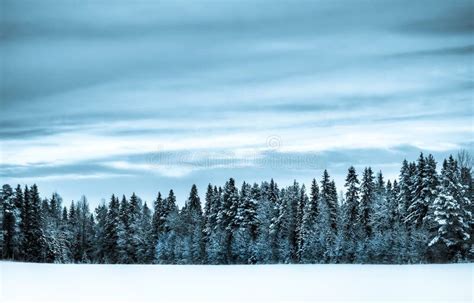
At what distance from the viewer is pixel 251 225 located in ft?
255

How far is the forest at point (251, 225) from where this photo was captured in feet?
207

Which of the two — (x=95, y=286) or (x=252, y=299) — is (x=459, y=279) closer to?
(x=252, y=299)

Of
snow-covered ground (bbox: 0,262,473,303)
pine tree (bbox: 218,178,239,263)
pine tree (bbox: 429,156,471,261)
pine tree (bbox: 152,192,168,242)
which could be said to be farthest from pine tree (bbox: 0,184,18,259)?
snow-covered ground (bbox: 0,262,473,303)

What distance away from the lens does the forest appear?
6312cm

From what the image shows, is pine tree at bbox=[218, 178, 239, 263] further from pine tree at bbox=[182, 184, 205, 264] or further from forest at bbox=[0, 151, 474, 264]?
pine tree at bbox=[182, 184, 205, 264]

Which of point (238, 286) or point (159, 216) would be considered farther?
point (159, 216)

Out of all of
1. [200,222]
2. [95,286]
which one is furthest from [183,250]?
[95,286]

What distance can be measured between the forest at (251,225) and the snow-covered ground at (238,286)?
123 ft

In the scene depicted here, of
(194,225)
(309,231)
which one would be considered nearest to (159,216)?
(194,225)

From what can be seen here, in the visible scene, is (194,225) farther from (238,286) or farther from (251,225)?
(238,286)

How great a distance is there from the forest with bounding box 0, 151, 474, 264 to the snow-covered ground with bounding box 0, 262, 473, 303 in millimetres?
37361

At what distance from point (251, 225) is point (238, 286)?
63.1 metres

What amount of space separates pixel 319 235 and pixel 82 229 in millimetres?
40831

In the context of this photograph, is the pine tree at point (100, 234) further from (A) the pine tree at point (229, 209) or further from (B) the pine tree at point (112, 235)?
(A) the pine tree at point (229, 209)
